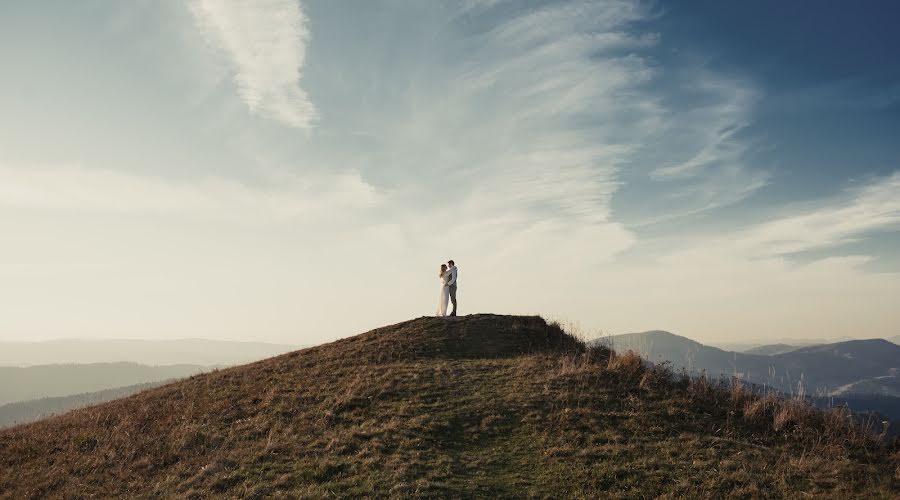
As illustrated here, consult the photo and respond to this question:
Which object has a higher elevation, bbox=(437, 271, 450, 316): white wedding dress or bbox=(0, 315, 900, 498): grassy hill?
bbox=(437, 271, 450, 316): white wedding dress

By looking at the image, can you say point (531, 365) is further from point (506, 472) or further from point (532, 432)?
point (506, 472)

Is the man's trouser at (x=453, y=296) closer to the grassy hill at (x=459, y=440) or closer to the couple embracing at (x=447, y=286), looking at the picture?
the couple embracing at (x=447, y=286)

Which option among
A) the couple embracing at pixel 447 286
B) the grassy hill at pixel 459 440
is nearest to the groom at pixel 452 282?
the couple embracing at pixel 447 286

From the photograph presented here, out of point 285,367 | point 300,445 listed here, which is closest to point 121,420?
point 285,367

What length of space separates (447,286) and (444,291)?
0.48 metres

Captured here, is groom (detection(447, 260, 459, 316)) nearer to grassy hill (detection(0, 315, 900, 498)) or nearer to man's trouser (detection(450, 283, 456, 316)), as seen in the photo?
man's trouser (detection(450, 283, 456, 316))

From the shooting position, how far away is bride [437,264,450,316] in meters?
29.7

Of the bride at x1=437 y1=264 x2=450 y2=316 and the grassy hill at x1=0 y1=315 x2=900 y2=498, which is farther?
the bride at x1=437 y1=264 x2=450 y2=316

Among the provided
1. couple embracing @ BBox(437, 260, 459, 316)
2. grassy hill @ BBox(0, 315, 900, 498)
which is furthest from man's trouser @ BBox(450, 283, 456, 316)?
grassy hill @ BBox(0, 315, 900, 498)

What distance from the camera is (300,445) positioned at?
1442 cm

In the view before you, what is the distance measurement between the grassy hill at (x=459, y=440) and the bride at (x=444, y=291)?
8.20 m

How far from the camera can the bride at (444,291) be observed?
97.5ft

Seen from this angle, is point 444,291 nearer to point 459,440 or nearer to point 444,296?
point 444,296

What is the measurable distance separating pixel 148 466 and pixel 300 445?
4.23 meters
